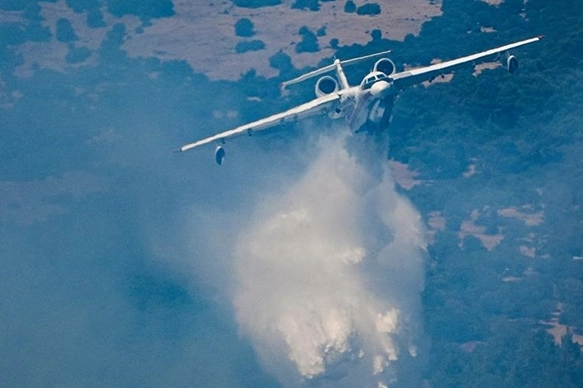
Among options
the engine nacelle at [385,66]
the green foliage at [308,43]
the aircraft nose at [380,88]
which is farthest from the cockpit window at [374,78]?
the green foliage at [308,43]

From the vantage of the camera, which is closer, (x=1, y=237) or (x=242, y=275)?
(x=242, y=275)

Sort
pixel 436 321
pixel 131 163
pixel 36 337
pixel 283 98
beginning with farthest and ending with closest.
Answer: pixel 283 98, pixel 131 163, pixel 436 321, pixel 36 337

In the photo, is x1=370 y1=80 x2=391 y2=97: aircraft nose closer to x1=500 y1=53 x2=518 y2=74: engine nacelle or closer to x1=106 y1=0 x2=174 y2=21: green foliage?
x1=500 y1=53 x2=518 y2=74: engine nacelle

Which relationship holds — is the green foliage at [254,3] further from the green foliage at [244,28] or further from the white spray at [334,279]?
the white spray at [334,279]

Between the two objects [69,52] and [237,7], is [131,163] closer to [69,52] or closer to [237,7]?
[69,52]

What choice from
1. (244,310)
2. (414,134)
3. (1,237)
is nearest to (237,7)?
(414,134)
